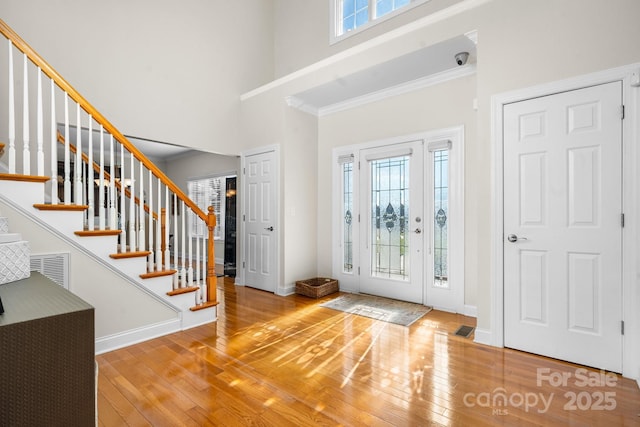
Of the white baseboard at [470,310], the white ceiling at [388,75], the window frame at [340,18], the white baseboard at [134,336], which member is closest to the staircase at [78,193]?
the white baseboard at [134,336]

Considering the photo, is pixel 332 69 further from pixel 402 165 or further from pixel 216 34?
pixel 216 34

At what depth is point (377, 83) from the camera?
4117 mm

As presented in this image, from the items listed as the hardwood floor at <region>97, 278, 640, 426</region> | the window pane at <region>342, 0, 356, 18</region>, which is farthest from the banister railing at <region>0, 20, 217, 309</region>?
the window pane at <region>342, 0, 356, 18</region>

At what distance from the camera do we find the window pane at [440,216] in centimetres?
386

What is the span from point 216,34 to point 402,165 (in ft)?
11.2

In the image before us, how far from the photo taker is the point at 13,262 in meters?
1.60

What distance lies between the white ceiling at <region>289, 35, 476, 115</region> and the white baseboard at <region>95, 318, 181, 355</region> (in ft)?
10.6

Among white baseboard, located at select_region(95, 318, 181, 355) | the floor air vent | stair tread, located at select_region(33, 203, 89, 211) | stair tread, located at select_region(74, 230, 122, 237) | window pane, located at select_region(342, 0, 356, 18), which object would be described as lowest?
white baseboard, located at select_region(95, 318, 181, 355)

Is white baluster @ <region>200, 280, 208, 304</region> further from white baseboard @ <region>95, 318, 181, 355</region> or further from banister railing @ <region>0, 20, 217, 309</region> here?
white baseboard @ <region>95, 318, 181, 355</region>

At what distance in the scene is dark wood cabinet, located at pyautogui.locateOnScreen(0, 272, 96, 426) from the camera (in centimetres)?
81

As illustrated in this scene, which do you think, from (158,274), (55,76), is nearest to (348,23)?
(55,76)

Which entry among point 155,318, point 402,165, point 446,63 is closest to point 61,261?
point 155,318

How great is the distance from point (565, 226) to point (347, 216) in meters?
2.77

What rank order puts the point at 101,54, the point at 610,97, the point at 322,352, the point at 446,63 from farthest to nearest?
the point at 101,54 < the point at 446,63 < the point at 322,352 < the point at 610,97
